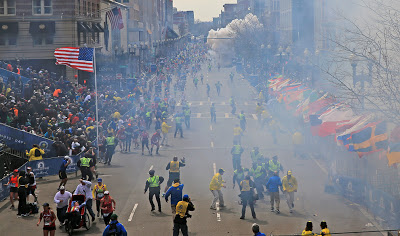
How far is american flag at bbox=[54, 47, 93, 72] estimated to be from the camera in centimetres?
2692

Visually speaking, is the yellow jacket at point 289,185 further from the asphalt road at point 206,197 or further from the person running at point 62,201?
the person running at point 62,201

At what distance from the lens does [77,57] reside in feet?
90.2

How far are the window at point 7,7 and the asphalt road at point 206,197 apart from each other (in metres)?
18.9

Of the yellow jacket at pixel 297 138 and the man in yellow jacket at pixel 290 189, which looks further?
the yellow jacket at pixel 297 138

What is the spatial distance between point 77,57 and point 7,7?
20.5 meters

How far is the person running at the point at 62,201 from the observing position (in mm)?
15547

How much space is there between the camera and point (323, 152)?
25953 mm

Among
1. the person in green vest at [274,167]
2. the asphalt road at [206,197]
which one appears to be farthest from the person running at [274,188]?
the person in green vest at [274,167]

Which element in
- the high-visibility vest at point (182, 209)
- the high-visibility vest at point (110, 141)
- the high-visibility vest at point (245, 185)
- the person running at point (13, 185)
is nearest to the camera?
the high-visibility vest at point (182, 209)

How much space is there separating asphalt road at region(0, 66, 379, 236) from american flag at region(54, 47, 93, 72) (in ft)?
13.9

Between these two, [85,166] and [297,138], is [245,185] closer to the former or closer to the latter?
[85,166]

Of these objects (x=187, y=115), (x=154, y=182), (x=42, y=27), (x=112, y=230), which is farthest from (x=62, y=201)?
(x=42, y=27)

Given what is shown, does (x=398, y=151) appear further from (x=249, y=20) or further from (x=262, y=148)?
(x=249, y=20)

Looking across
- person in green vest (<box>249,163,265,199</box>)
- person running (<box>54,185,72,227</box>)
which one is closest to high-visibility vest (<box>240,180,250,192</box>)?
person in green vest (<box>249,163,265,199</box>)
